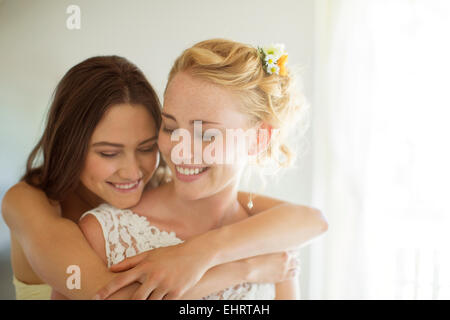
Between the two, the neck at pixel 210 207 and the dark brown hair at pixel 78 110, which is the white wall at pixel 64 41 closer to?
the dark brown hair at pixel 78 110

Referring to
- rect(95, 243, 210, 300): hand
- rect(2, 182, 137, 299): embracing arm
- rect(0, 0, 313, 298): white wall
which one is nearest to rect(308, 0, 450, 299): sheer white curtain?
rect(0, 0, 313, 298): white wall

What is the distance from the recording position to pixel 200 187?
41.6 inches

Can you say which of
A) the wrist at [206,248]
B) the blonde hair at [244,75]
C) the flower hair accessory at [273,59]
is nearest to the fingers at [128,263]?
the wrist at [206,248]

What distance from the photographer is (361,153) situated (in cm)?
131

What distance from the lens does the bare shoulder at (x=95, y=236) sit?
997 mm

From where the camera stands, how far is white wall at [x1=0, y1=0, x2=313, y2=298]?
3.30 feet

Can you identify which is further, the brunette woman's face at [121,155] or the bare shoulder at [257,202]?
the bare shoulder at [257,202]

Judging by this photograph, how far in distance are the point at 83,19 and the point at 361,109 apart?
0.85 meters

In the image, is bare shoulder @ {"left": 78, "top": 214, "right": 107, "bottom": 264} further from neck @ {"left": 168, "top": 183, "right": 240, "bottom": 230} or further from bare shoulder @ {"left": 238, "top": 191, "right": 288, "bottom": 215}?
bare shoulder @ {"left": 238, "top": 191, "right": 288, "bottom": 215}

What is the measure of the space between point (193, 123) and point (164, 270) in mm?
367

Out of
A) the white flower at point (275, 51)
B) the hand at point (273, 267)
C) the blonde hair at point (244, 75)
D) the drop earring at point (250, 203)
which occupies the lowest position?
the hand at point (273, 267)

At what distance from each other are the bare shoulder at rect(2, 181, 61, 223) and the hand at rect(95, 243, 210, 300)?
0.21 metres

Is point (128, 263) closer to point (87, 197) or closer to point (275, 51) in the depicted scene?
point (87, 197)
